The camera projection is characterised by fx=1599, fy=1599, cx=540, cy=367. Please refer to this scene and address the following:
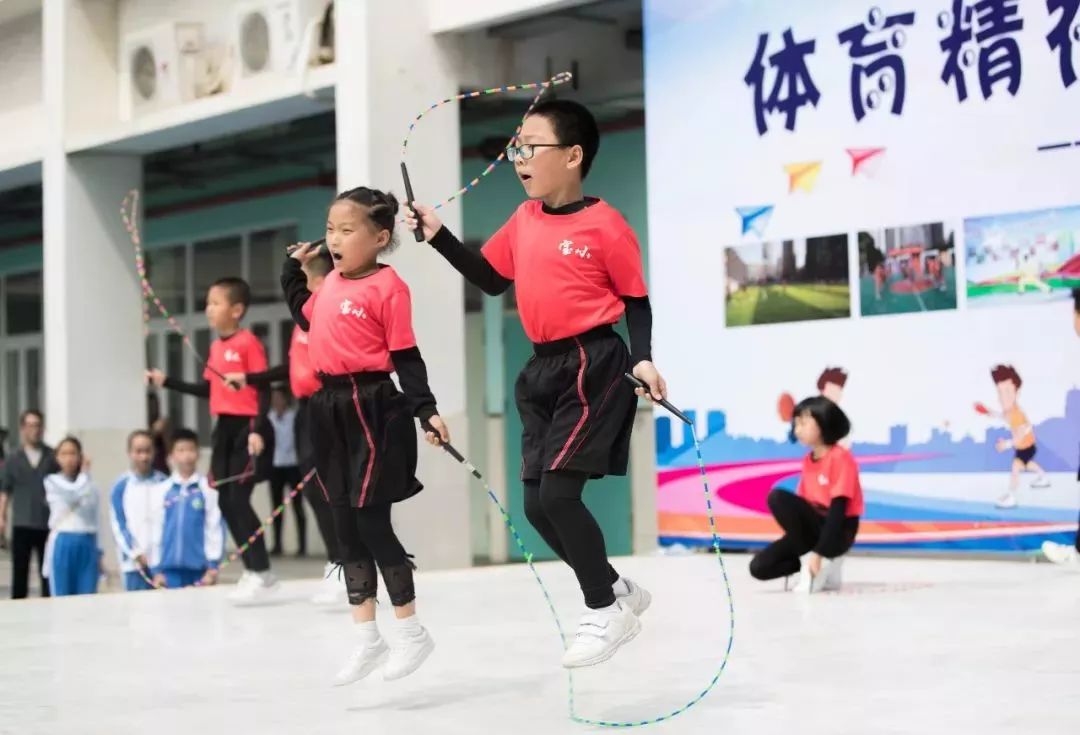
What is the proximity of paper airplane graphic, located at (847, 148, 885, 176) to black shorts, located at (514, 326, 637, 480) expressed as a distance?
5113 mm

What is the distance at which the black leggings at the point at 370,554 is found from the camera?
4504 mm

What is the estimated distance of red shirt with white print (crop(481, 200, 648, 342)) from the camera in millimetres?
4199

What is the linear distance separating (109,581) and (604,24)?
601 centimetres

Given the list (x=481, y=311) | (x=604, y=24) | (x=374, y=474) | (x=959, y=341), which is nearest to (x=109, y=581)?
(x=481, y=311)

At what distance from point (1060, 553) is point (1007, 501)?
1.82ft

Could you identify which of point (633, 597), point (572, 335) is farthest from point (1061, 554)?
point (572, 335)

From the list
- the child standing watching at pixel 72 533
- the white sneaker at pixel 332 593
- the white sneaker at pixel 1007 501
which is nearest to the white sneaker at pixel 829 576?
the white sneaker at pixel 1007 501

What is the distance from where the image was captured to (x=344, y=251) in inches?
180

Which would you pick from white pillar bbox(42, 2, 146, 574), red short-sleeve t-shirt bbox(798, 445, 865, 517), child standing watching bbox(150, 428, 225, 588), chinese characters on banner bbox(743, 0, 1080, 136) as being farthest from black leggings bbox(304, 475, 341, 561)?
white pillar bbox(42, 2, 146, 574)

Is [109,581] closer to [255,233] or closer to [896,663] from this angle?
[255,233]

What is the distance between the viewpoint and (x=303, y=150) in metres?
15.0

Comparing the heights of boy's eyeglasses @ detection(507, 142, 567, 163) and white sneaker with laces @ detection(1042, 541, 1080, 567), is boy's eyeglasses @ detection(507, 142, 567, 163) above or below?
above

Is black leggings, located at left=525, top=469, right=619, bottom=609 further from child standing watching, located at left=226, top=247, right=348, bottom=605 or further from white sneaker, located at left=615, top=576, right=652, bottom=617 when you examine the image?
child standing watching, located at left=226, top=247, right=348, bottom=605

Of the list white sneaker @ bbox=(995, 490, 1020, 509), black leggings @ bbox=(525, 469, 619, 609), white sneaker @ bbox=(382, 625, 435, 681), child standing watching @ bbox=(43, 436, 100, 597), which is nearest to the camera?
black leggings @ bbox=(525, 469, 619, 609)
